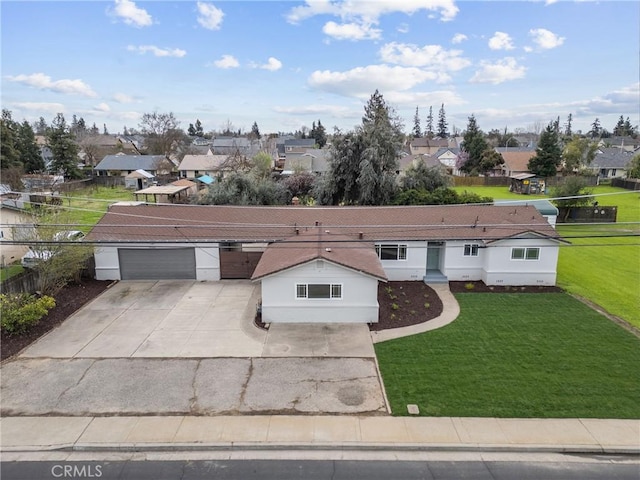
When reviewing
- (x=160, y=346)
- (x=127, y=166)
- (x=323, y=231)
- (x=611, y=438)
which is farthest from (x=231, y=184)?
(x=127, y=166)

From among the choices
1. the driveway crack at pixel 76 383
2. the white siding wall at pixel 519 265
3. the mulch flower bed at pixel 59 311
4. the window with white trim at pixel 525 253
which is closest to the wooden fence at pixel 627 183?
the white siding wall at pixel 519 265

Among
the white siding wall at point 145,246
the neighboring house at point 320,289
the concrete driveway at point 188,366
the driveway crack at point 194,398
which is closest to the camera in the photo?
the driveway crack at point 194,398

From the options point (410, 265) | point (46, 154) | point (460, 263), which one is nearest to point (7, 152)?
point (46, 154)

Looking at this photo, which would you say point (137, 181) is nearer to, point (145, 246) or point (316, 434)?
point (145, 246)

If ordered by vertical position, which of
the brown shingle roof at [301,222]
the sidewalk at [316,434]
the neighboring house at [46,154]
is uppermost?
the neighboring house at [46,154]

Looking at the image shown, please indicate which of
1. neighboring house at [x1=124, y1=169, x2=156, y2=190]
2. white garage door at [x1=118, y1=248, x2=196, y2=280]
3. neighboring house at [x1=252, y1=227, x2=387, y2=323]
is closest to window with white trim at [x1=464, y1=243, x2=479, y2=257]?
neighboring house at [x1=252, y1=227, x2=387, y2=323]

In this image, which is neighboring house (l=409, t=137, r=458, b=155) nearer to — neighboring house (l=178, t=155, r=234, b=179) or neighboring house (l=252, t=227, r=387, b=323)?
neighboring house (l=178, t=155, r=234, b=179)

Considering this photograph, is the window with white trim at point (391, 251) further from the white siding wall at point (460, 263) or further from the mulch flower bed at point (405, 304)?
the white siding wall at point (460, 263)
